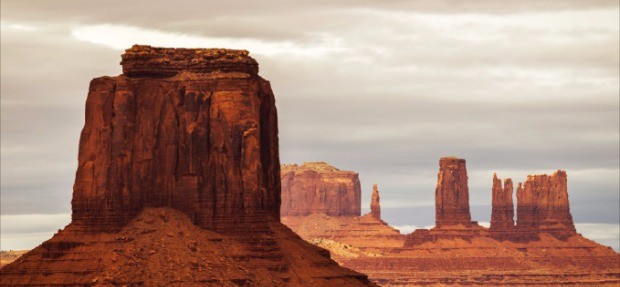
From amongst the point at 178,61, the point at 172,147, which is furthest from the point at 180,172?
the point at 178,61

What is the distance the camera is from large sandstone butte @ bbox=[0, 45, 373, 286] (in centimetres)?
12256

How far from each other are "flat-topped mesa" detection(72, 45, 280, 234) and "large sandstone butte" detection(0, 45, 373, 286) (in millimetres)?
63

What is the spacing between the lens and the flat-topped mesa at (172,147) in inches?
4911

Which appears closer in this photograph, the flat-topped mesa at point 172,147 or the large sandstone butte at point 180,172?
the large sandstone butte at point 180,172

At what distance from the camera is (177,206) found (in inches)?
4948

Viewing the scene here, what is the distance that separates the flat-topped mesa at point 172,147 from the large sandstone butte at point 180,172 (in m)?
0.06

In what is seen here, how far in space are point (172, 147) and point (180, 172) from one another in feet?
5.55

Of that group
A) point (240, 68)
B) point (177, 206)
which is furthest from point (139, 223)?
point (240, 68)

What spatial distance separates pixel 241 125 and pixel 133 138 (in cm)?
700

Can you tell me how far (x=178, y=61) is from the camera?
128 m

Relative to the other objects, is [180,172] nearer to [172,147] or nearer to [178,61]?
[172,147]

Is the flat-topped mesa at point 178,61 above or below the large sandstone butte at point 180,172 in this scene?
above

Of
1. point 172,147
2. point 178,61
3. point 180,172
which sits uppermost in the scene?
point 178,61

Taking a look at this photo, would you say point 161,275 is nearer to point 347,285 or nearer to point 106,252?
point 106,252
